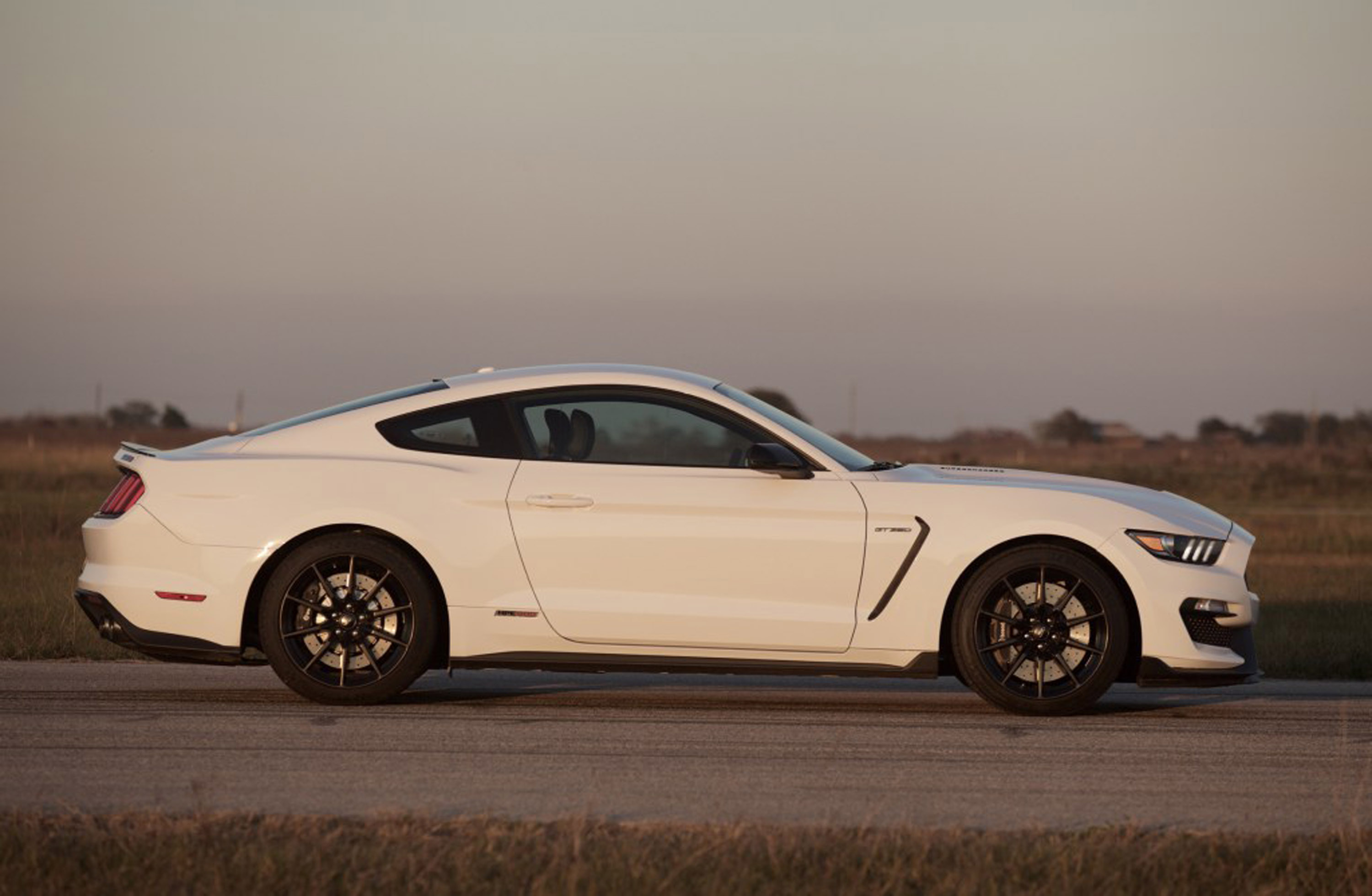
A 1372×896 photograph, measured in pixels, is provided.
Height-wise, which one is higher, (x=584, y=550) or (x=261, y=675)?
(x=584, y=550)

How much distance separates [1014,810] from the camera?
251 inches

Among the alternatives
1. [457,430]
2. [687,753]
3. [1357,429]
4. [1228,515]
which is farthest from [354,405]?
[1357,429]

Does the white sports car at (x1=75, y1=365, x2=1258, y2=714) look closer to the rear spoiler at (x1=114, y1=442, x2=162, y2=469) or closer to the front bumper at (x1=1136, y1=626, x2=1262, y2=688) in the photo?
the front bumper at (x1=1136, y1=626, x2=1262, y2=688)

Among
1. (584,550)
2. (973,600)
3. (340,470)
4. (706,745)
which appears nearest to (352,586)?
(340,470)

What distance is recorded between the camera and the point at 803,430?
8.79 m

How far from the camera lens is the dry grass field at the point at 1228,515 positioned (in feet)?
38.8

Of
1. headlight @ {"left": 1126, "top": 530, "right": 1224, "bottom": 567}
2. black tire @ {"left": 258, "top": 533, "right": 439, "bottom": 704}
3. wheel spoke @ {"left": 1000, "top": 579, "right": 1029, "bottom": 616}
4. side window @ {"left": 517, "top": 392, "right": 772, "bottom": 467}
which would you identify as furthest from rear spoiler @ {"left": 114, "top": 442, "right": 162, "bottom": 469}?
headlight @ {"left": 1126, "top": 530, "right": 1224, "bottom": 567}

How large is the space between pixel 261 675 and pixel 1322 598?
9909 mm

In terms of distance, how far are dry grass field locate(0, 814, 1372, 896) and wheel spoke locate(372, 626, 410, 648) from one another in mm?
2569

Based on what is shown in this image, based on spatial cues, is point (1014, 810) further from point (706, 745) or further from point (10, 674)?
point (10, 674)

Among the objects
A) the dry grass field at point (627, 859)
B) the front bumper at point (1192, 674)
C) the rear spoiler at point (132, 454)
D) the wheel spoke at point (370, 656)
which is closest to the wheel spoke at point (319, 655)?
the wheel spoke at point (370, 656)

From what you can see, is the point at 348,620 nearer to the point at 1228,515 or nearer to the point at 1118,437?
the point at 1228,515

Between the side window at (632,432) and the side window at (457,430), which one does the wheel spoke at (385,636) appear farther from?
the side window at (632,432)

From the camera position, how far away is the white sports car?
8.39 meters
